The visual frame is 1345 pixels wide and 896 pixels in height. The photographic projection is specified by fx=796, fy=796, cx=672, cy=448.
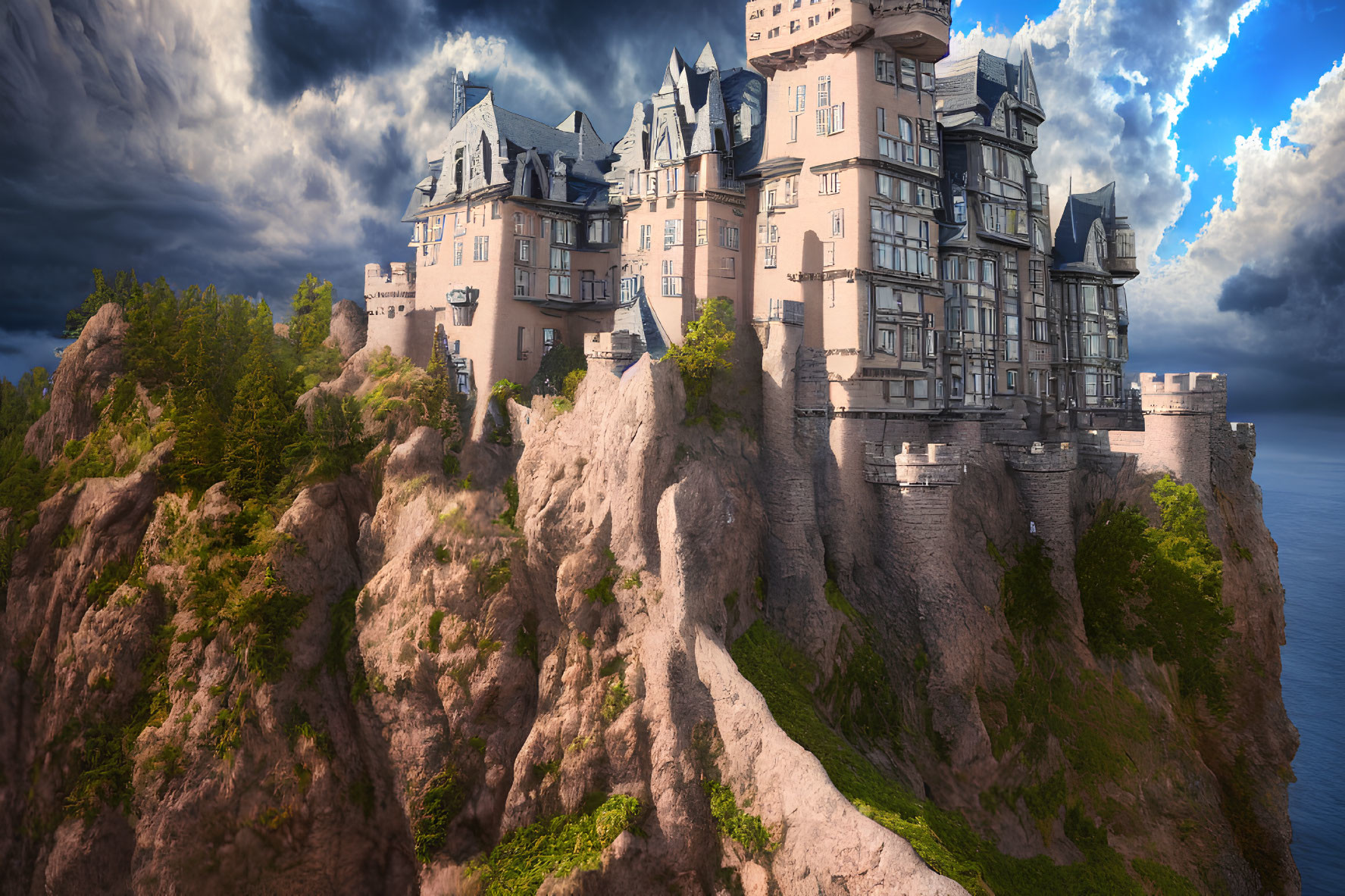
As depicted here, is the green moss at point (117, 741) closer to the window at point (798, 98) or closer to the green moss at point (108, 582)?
the green moss at point (108, 582)

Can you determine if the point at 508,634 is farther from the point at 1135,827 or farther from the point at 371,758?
the point at 1135,827

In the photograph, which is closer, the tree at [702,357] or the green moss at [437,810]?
the green moss at [437,810]

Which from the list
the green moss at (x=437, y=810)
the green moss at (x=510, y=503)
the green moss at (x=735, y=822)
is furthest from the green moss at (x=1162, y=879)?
the green moss at (x=510, y=503)

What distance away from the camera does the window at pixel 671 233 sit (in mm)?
53281

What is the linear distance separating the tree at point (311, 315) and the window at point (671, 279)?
30.9 metres

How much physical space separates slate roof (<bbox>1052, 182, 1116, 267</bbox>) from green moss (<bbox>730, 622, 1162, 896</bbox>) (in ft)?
140

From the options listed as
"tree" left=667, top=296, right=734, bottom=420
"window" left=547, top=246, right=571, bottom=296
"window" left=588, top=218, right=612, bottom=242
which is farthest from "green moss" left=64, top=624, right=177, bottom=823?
"window" left=588, top=218, right=612, bottom=242

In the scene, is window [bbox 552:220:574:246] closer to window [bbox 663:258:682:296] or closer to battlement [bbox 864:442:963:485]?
window [bbox 663:258:682:296]

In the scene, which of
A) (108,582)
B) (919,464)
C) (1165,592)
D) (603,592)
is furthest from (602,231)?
(1165,592)

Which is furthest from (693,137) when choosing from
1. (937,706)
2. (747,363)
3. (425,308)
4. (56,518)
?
(56,518)

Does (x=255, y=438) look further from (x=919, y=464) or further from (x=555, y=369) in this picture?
(x=919, y=464)

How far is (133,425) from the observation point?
184 ft

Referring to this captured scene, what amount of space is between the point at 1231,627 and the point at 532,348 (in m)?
53.9

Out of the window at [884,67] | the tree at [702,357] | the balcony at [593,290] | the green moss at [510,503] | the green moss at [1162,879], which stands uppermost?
the window at [884,67]
